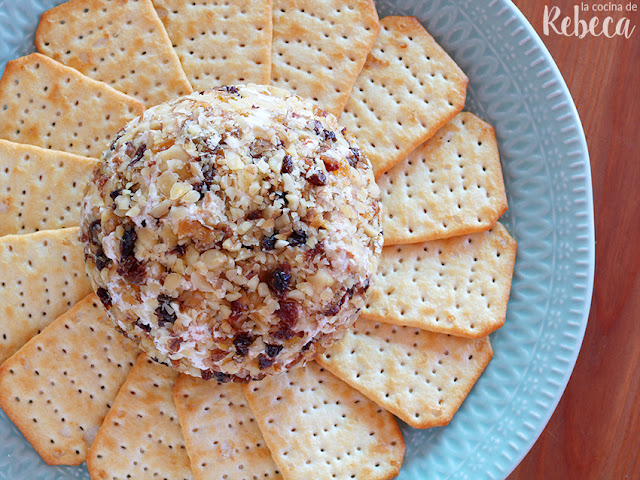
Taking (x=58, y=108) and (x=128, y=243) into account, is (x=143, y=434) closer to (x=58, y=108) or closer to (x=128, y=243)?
(x=128, y=243)

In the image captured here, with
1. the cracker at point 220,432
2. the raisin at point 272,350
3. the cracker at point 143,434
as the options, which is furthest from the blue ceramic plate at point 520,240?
the raisin at point 272,350

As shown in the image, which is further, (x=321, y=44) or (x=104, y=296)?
(x=321, y=44)

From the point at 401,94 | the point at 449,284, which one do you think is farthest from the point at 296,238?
the point at 401,94

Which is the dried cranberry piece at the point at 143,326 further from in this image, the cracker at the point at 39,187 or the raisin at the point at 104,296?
the cracker at the point at 39,187

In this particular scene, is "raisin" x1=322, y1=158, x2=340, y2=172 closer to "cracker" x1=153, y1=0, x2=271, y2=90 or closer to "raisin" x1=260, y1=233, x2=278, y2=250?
"raisin" x1=260, y1=233, x2=278, y2=250

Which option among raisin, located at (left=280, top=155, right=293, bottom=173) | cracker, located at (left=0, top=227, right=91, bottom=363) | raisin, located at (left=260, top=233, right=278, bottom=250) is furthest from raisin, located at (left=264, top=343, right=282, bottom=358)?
cracker, located at (left=0, top=227, right=91, bottom=363)

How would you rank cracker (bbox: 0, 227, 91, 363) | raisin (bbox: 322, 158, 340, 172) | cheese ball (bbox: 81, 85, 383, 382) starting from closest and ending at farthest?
cheese ball (bbox: 81, 85, 383, 382)
raisin (bbox: 322, 158, 340, 172)
cracker (bbox: 0, 227, 91, 363)

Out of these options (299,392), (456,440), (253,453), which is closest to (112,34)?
(299,392)
